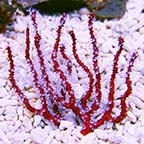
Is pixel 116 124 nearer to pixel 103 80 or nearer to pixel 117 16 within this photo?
pixel 103 80

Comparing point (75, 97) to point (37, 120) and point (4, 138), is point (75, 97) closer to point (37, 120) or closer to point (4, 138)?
point (37, 120)

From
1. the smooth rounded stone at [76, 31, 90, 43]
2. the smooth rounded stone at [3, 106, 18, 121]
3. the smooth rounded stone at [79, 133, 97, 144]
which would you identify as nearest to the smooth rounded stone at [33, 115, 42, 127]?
the smooth rounded stone at [3, 106, 18, 121]

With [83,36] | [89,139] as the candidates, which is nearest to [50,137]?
[89,139]

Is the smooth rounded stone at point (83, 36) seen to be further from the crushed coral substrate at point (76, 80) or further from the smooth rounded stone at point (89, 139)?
the smooth rounded stone at point (89, 139)

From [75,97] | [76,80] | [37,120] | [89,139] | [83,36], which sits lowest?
[89,139]

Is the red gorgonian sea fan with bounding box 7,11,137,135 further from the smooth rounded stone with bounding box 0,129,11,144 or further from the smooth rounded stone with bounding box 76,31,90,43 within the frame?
the smooth rounded stone with bounding box 76,31,90,43

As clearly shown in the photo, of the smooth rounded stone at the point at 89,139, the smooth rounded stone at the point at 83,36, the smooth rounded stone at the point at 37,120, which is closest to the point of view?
the smooth rounded stone at the point at 89,139

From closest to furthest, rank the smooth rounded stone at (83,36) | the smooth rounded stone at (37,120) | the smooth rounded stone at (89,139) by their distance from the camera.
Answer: the smooth rounded stone at (89,139) < the smooth rounded stone at (37,120) < the smooth rounded stone at (83,36)

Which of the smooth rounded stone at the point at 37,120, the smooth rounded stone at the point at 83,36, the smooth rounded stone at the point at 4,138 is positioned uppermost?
the smooth rounded stone at the point at 83,36

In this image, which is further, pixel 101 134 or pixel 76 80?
pixel 76 80

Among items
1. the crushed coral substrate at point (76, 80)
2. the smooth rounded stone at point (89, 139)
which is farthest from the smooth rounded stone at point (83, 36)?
the smooth rounded stone at point (89, 139)
